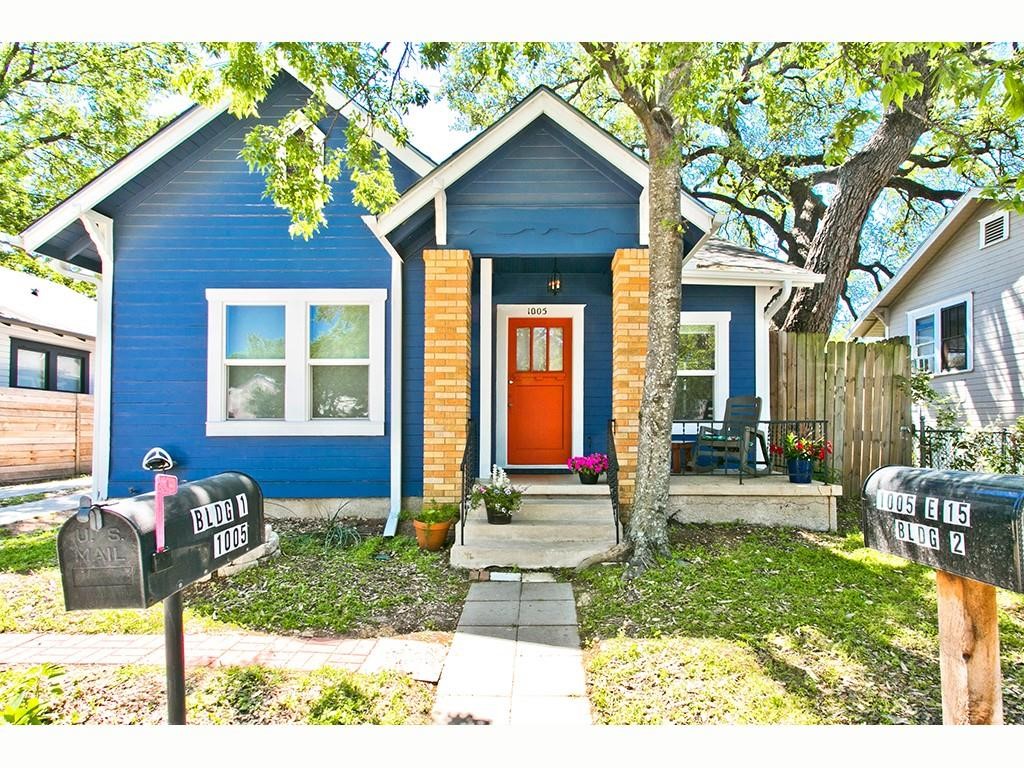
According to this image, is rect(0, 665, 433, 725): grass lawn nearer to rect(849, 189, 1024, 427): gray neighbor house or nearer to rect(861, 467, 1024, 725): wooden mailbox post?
rect(861, 467, 1024, 725): wooden mailbox post

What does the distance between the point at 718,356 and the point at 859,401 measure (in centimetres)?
193

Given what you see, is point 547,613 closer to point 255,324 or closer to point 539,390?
point 539,390

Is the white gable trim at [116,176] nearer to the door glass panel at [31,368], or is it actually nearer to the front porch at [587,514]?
the front porch at [587,514]

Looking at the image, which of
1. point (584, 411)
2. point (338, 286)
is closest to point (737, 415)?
point (584, 411)

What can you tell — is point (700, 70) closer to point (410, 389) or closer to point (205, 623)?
point (410, 389)

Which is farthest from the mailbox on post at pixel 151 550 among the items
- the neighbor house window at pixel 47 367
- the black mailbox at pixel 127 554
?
the neighbor house window at pixel 47 367

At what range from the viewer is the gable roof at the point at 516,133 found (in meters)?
6.18

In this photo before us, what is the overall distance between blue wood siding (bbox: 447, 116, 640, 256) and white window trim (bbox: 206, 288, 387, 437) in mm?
1729

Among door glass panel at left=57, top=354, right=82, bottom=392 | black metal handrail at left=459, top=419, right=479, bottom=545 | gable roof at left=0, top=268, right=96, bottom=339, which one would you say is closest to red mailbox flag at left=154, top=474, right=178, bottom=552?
black metal handrail at left=459, top=419, right=479, bottom=545

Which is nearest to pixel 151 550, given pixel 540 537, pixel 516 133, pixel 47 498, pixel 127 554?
pixel 127 554

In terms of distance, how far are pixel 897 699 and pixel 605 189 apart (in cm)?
517

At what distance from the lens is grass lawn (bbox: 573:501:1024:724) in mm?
2914

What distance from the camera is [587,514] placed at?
19.9ft

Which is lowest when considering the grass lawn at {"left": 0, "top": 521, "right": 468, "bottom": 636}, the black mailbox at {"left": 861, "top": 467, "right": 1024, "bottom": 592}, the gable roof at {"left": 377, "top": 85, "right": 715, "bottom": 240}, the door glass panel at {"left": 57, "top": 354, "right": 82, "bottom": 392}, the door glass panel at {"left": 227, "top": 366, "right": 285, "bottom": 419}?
the grass lawn at {"left": 0, "top": 521, "right": 468, "bottom": 636}
